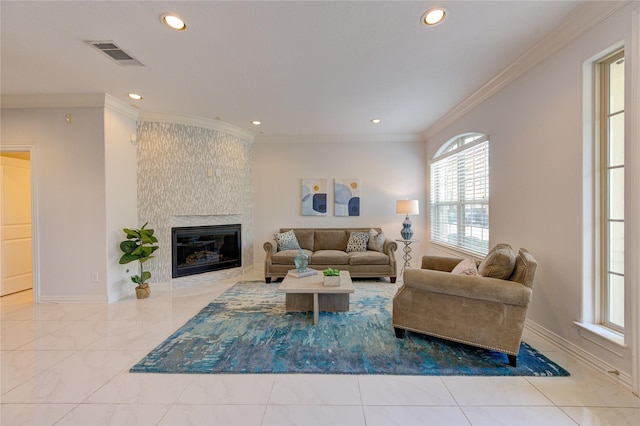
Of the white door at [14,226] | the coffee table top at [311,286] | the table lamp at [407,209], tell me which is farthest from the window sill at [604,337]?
the white door at [14,226]

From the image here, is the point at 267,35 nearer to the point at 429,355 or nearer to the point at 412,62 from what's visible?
the point at 412,62

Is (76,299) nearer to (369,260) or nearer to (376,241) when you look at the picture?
(369,260)

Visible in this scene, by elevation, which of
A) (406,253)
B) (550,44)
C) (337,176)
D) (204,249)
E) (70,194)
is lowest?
(406,253)

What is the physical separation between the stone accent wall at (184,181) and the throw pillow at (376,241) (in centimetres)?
255

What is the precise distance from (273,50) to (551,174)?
9.09 feet

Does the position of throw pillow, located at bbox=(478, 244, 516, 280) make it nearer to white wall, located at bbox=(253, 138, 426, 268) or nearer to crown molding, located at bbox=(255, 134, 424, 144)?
white wall, located at bbox=(253, 138, 426, 268)

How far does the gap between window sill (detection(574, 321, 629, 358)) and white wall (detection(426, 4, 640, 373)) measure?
4 cm

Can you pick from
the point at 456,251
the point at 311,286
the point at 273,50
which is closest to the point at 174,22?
the point at 273,50

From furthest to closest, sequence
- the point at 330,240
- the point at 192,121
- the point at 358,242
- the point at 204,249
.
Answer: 1. the point at 330,240
2. the point at 358,242
3. the point at 204,249
4. the point at 192,121

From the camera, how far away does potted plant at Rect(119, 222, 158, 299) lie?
3725 millimetres

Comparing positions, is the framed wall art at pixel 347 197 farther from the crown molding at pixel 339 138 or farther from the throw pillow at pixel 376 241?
the crown molding at pixel 339 138

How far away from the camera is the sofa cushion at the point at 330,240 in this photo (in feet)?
17.2

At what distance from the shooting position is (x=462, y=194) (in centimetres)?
414

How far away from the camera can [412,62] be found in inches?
106
